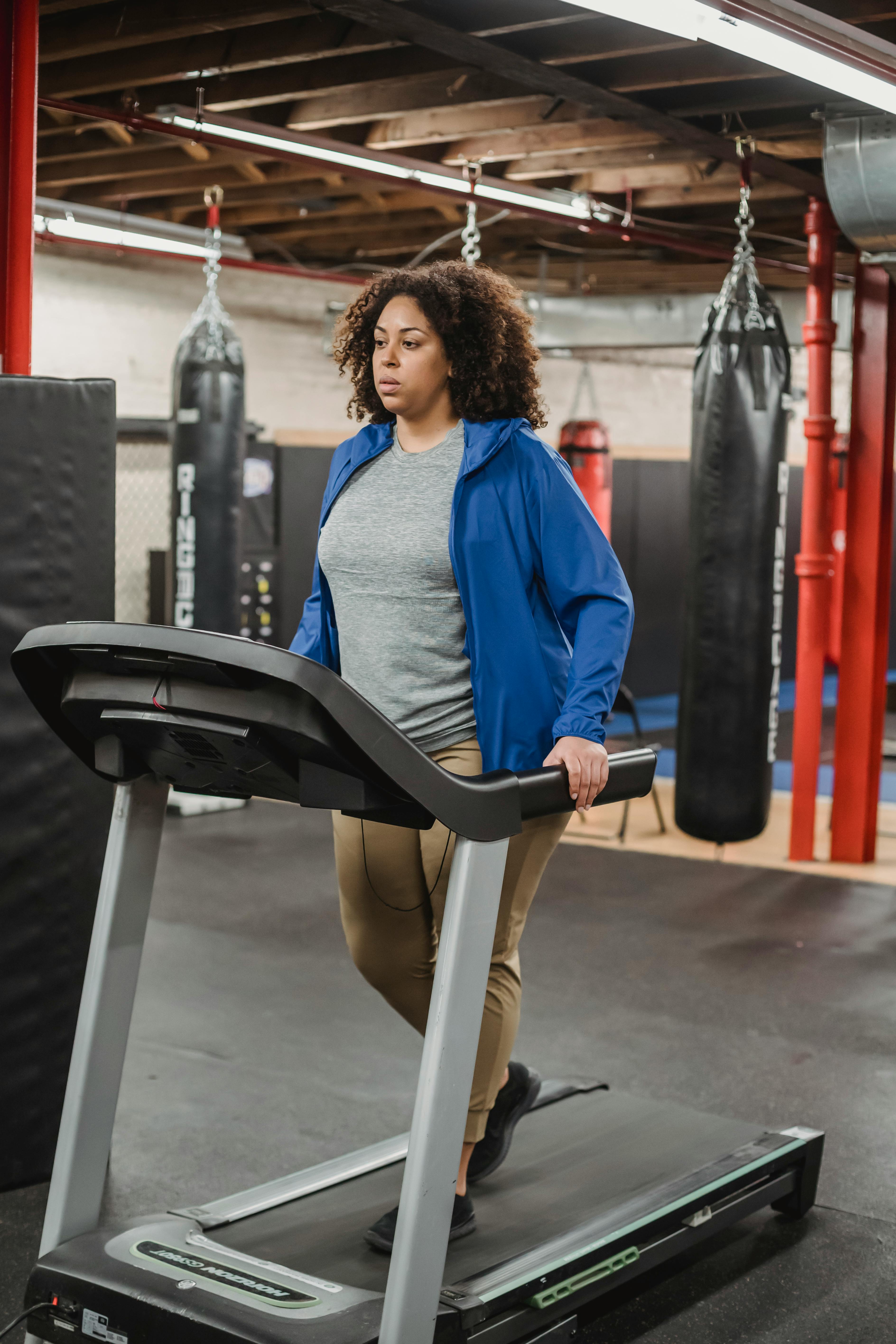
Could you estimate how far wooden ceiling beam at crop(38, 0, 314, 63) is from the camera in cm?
373

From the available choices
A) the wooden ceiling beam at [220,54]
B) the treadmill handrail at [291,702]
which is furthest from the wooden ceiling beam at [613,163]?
the treadmill handrail at [291,702]

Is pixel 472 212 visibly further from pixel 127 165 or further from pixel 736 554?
pixel 127 165

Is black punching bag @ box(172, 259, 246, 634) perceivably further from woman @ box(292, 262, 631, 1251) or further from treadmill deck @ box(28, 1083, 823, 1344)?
woman @ box(292, 262, 631, 1251)

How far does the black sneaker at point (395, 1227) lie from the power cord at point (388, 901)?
46 centimetres

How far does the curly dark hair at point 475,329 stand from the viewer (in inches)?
84.2

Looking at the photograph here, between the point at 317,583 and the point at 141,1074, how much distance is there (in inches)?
63.2

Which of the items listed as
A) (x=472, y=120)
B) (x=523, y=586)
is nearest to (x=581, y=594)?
(x=523, y=586)

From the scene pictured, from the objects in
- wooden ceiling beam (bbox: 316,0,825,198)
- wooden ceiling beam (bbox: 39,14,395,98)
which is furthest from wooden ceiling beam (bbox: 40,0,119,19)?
wooden ceiling beam (bbox: 316,0,825,198)

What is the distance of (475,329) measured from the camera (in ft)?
7.06

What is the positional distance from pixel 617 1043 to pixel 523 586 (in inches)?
75.4

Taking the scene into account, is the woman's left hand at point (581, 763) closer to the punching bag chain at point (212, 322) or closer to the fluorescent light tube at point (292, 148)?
the fluorescent light tube at point (292, 148)

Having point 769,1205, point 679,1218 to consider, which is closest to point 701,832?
point 769,1205

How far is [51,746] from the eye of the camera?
8.78ft

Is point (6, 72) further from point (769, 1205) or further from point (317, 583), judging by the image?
point (769, 1205)
